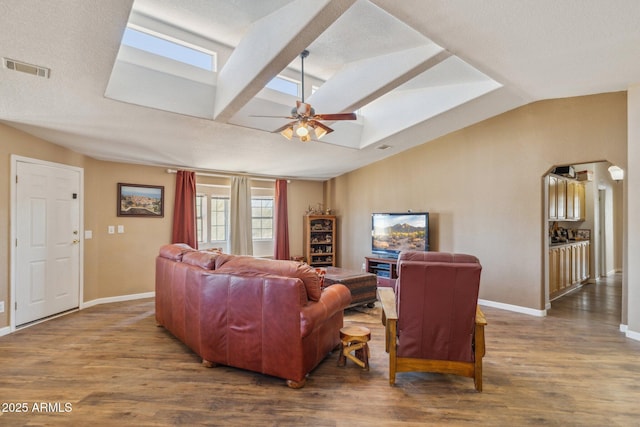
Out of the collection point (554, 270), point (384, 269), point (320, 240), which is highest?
point (320, 240)

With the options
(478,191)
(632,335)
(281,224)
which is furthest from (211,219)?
(632,335)

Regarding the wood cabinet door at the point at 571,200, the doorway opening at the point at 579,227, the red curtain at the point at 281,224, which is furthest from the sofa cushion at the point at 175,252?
the wood cabinet door at the point at 571,200

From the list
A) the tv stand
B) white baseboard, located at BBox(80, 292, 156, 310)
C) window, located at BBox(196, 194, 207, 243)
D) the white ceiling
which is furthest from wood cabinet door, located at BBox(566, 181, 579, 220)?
white baseboard, located at BBox(80, 292, 156, 310)

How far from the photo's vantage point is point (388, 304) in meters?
2.74

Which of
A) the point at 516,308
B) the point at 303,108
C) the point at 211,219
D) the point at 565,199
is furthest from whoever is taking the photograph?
the point at 211,219

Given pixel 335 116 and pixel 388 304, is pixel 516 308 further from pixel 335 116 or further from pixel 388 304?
pixel 335 116

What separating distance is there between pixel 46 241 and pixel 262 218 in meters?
3.75

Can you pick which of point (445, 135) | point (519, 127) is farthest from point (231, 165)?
point (519, 127)

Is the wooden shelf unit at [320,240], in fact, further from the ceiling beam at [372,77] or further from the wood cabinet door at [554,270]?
the wood cabinet door at [554,270]

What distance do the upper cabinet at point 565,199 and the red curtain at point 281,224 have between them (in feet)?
16.1

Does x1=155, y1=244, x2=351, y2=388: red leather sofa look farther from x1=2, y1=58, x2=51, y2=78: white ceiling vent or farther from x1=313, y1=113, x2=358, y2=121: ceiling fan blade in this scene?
x1=2, y1=58, x2=51, y2=78: white ceiling vent

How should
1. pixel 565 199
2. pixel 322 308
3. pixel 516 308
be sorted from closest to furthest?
pixel 322 308 < pixel 516 308 < pixel 565 199

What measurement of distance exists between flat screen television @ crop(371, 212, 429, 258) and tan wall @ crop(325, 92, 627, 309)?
0.29 metres

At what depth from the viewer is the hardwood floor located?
85.1 inches
